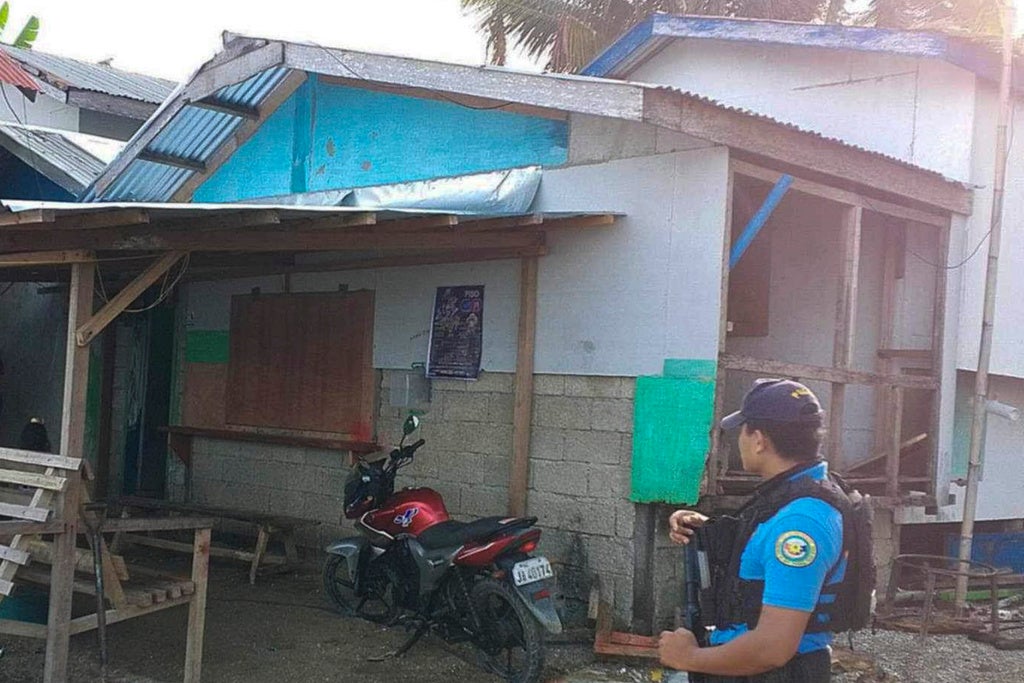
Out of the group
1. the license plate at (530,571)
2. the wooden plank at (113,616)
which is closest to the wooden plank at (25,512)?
the wooden plank at (113,616)

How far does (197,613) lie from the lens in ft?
16.3

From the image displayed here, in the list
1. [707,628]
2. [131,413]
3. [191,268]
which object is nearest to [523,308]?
[191,268]

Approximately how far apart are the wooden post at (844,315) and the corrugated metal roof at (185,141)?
15.0 feet

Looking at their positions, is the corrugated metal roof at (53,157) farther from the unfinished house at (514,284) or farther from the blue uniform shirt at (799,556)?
the blue uniform shirt at (799,556)

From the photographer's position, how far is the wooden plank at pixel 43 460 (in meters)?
4.49

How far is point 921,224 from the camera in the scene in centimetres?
763

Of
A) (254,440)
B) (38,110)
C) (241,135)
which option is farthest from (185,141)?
(38,110)

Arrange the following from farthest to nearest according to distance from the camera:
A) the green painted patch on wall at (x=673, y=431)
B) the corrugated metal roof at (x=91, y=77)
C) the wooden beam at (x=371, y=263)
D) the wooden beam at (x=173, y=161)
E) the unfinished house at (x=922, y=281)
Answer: the corrugated metal roof at (x=91, y=77), the wooden beam at (x=173, y=161), the unfinished house at (x=922, y=281), the wooden beam at (x=371, y=263), the green painted patch on wall at (x=673, y=431)

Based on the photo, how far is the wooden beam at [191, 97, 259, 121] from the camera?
26.9 ft

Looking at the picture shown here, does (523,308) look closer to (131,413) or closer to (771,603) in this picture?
(771,603)

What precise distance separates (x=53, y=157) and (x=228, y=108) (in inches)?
86.0

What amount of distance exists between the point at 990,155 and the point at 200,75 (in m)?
6.20

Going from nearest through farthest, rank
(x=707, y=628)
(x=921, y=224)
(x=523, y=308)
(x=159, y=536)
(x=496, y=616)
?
1. (x=707, y=628)
2. (x=496, y=616)
3. (x=523, y=308)
4. (x=921, y=224)
5. (x=159, y=536)

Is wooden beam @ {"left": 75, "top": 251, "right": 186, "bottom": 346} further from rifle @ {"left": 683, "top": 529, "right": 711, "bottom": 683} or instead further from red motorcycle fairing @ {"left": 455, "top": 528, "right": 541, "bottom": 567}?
rifle @ {"left": 683, "top": 529, "right": 711, "bottom": 683}
